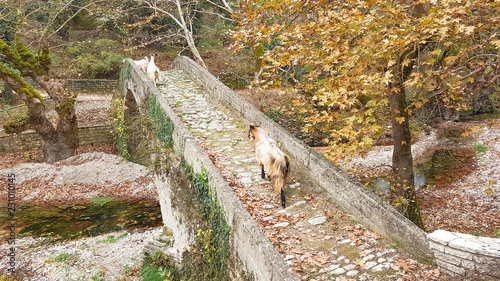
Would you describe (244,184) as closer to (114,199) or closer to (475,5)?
(475,5)

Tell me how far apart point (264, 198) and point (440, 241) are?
2.85 meters

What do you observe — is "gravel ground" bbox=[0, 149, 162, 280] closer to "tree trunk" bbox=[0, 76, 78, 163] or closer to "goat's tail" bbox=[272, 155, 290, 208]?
"tree trunk" bbox=[0, 76, 78, 163]

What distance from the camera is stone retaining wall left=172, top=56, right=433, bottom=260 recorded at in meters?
4.44

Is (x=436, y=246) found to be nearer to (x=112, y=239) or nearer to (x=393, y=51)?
(x=393, y=51)

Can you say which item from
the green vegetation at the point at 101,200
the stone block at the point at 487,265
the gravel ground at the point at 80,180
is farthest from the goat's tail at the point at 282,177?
the green vegetation at the point at 101,200

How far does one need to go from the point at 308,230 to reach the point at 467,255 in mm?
2039

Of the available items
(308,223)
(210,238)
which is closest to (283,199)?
(308,223)

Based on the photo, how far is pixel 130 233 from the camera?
12734 mm

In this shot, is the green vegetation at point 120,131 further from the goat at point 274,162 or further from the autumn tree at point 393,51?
the goat at point 274,162

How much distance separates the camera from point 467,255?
389cm

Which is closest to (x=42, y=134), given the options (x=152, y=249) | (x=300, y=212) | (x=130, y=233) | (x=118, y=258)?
(x=130, y=233)

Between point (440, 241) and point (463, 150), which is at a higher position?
point (440, 241)

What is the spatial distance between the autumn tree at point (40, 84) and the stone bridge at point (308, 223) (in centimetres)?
1110

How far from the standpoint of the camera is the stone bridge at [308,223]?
3.99 meters
